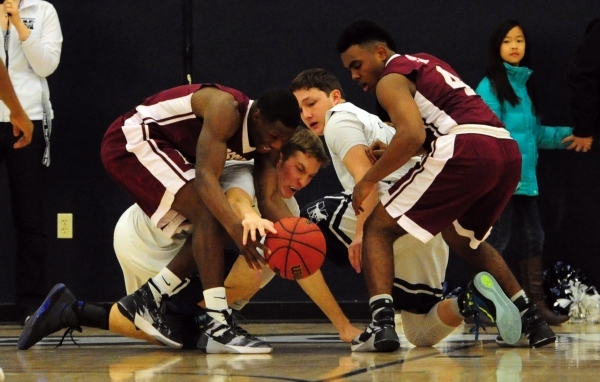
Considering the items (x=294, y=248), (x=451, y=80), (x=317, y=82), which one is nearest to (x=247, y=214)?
(x=294, y=248)

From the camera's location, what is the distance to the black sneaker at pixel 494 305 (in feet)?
13.2

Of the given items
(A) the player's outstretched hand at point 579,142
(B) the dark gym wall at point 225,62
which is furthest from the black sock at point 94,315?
(A) the player's outstretched hand at point 579,142

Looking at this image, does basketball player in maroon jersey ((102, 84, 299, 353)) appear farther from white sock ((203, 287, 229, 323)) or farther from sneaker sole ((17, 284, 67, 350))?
sneaker sole ((17, 284, 67, 350))

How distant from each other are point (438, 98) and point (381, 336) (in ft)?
3.32

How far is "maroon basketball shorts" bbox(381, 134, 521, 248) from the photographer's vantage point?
13.1 ft

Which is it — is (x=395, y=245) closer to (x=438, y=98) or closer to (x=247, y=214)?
(x=438, y=98)

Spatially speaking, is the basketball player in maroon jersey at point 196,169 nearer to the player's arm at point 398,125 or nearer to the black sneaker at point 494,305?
the player's arm at point 398,125

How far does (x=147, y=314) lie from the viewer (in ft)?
13.7

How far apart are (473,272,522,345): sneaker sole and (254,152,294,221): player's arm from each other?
0.90 metres

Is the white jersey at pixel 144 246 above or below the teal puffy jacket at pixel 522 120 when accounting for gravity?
below

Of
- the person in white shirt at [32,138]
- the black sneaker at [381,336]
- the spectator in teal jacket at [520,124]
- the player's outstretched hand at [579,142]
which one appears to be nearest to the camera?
the black sneaker at [381,336]

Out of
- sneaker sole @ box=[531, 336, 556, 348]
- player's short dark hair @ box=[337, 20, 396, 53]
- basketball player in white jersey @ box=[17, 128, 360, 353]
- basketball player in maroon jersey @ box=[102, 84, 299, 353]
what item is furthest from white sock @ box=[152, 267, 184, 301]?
sneaker sole @ box=[531, 336, 556, 348]

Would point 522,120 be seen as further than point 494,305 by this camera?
Yes

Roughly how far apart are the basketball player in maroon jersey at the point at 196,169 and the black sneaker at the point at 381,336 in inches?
15.8
